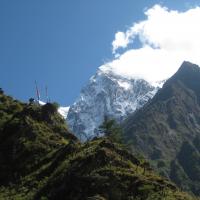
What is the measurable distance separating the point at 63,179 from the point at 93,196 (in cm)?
906

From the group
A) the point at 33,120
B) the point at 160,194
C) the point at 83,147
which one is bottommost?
the point at 160,194

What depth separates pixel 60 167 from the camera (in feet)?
259

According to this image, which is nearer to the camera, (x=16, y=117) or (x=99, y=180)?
(x=99, y=180)

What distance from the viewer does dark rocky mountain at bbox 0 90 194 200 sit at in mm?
67375

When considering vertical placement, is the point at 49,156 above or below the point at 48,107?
below

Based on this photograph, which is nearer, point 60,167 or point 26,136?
point 60,167

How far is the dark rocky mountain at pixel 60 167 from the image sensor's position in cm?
6738

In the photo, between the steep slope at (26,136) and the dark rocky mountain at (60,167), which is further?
the steep slope at (26,136)

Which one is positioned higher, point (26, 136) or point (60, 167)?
point (26, 136)

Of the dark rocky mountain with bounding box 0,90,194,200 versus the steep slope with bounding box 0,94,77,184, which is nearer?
the dark rocky mountain with bounding box 0,90,194,200

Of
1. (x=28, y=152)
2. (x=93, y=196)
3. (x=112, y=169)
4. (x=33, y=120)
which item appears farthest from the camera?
(x=33, y=120)

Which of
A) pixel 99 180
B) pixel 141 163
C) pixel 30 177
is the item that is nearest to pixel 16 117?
pixel 30 177

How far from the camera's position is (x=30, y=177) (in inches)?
3312

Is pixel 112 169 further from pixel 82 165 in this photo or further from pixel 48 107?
pixel 48 107
